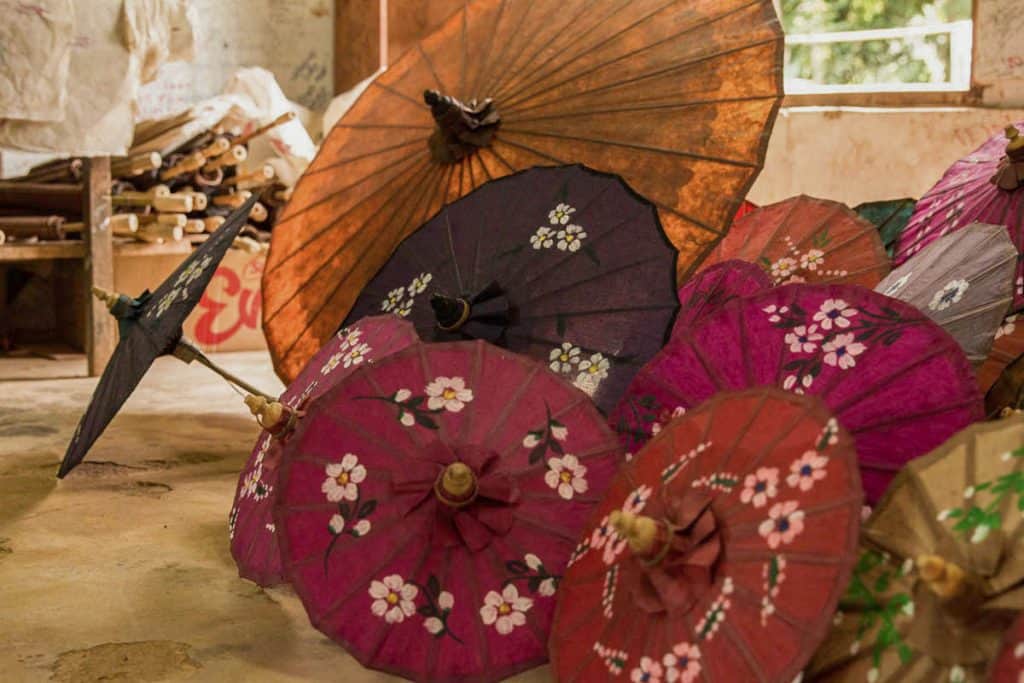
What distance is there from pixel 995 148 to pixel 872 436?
1660mm

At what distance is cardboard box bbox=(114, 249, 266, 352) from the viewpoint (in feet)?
19.4

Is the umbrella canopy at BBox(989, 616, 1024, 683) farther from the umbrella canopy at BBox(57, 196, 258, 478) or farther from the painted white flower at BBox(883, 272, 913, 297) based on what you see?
the umbrella canopy at BBox(57, 196, 258, 478)

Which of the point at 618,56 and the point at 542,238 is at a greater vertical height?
the point at 618,56

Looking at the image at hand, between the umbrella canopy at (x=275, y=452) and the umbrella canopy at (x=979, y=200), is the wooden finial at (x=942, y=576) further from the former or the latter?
the umbrella canopy at (x=979, y=200)

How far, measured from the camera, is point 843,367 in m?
2.08

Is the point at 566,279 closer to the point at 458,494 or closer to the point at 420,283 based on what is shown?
the point at 420,283

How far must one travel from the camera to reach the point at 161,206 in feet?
18.4

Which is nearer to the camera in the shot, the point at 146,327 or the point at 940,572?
the point at 940,572

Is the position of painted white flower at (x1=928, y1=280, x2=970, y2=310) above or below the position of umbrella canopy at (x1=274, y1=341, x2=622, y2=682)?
above

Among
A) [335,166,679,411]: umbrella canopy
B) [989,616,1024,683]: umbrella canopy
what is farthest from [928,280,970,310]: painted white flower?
[989,616,1024,683]: umbrella canopy

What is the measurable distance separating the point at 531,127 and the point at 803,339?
1.42 meters

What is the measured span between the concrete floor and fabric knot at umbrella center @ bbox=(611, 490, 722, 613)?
55cm

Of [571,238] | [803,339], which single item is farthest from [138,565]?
[803,339]

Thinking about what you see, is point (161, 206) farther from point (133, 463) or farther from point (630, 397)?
point (630, 397)
